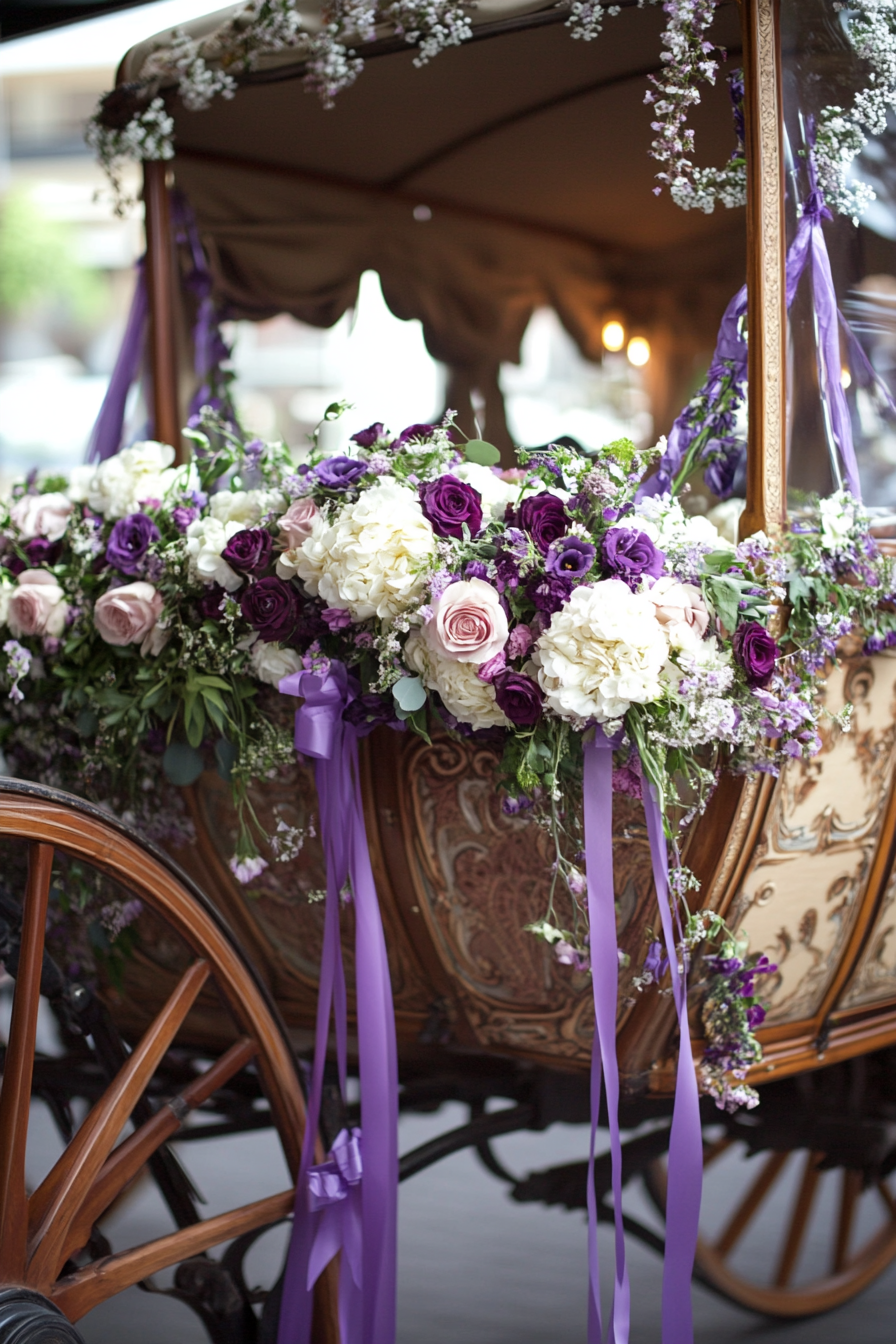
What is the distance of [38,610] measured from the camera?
65.9 inches

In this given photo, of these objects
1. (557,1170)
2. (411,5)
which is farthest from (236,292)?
(557,1170)

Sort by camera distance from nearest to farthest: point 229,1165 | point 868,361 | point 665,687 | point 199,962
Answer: point 665,687 < point 199,962 < point 868,361 < point 229,1165

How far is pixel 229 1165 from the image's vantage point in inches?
102

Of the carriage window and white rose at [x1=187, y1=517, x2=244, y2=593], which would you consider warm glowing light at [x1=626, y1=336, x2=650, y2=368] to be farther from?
white rose at [x1=187, y1=517, x2=244, y2=593]

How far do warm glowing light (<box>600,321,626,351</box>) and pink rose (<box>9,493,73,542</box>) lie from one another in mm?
2401

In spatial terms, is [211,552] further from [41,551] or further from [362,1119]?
[362,1119]

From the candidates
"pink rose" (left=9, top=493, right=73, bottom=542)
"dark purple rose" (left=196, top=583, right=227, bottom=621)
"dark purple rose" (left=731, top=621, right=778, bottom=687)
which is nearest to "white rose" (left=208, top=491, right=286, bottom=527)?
"dark purple rose" (left=196, top=583, right=227, bottom=621)

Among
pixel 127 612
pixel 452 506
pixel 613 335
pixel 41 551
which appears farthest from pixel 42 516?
pixel 613 335

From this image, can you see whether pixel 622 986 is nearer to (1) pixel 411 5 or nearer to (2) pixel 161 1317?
(2) pixel 161 1317

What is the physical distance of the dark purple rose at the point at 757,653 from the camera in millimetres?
1336

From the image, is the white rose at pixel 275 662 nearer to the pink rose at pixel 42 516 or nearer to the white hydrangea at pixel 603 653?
the white hydrangea at pixel 603 653

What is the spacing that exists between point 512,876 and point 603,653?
1.41 ft

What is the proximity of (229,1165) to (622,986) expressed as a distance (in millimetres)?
1433

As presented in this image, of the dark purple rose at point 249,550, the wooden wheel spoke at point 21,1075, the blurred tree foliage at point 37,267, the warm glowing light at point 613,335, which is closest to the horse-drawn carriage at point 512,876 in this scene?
the wooden wheel spoke at point 21,1075
